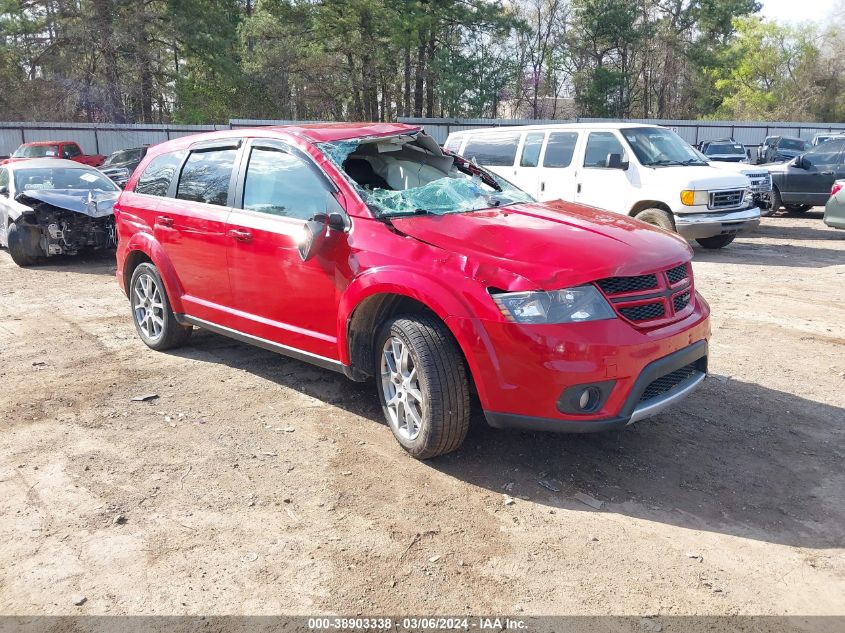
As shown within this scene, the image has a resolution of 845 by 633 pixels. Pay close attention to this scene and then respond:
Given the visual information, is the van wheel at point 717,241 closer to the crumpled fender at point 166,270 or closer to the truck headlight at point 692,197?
the truck headlight at point 692,197

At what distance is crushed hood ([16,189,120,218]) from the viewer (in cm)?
1036

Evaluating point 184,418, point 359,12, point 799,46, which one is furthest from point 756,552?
point 799,46

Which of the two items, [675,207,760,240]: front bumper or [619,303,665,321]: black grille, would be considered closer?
[619,303,665,321]: black grille

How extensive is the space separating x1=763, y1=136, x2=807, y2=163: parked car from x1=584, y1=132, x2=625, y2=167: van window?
14729mm

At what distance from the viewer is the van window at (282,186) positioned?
453cm

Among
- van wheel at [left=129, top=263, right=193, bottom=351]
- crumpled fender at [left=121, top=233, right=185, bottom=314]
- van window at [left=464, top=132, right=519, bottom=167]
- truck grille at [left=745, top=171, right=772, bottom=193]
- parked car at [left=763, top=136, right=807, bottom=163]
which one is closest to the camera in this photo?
crumpled fender at [left=121, top=233, right=185, bottom=314]

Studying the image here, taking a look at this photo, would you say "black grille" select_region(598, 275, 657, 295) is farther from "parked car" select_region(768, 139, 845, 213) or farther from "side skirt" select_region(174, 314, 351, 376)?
"parked car" select_region(768, 139, 845, 213)

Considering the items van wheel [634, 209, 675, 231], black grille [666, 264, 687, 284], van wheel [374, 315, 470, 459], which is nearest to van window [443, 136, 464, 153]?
van wheel [634, 209, 675, 231]

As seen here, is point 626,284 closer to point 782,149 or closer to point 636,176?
point 636,176

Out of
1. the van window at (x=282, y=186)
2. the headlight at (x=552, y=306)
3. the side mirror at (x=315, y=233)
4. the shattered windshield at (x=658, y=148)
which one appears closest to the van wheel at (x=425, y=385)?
the headlight at (x=552, y=306)

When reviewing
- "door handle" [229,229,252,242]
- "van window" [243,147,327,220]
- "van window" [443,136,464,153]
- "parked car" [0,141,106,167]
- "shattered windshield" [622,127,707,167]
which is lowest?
"door handle" [229,229,252,242]

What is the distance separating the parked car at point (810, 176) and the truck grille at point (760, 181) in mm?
1707

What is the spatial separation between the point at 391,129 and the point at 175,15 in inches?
1189

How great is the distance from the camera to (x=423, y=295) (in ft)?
12.3
